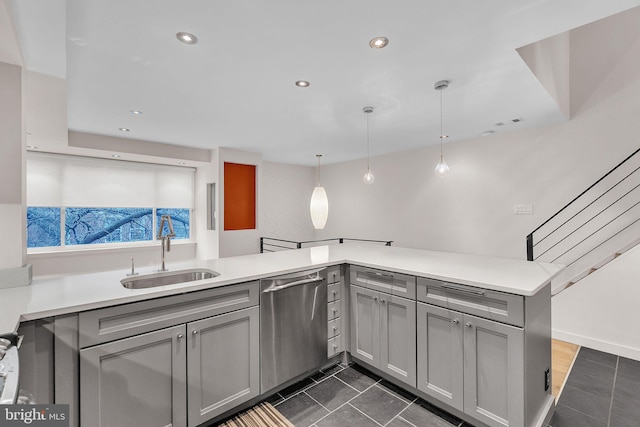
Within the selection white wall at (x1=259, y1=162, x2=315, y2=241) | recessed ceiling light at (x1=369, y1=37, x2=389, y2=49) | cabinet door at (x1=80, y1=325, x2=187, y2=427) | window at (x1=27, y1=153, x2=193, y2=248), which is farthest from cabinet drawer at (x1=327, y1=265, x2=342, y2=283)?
window at (x1=27, y1=153, x2=193, y2=248)

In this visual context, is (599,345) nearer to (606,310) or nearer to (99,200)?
(606,310)

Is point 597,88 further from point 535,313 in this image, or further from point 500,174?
point 535,313

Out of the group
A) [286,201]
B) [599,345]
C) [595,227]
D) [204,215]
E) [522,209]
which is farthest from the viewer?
[286,201]

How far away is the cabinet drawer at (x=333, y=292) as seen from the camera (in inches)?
94.6

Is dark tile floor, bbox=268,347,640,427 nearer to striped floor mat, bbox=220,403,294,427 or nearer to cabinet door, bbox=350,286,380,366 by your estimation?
striped floor mat, bbox=220,403,294,427

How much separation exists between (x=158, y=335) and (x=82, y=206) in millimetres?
4429

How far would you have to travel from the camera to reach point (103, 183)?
480 centimetres

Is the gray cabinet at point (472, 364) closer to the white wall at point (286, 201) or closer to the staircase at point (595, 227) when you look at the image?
the staircase at point (595, 227)

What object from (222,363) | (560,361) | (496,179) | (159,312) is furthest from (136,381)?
(496,179)

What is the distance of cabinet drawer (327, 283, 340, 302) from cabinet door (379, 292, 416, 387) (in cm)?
40

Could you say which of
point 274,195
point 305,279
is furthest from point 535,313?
point 274,195

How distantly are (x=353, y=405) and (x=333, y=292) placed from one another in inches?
32.5

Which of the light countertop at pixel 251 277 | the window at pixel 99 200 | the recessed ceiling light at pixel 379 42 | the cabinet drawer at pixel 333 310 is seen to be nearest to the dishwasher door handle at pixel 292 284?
the light countertop at pixel 251 277

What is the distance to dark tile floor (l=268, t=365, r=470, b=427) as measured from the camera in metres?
1.87
